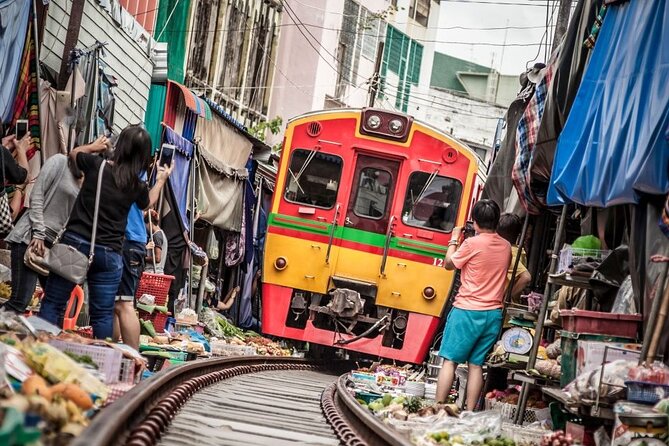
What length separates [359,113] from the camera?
14828 millimetres

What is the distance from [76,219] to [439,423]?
8.76 ft

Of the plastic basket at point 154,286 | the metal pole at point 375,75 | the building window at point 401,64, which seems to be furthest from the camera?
the building window at point 401,64

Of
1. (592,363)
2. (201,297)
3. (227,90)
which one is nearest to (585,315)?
(592,363)

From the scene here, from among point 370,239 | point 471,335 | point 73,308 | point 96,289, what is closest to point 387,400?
point 471,335

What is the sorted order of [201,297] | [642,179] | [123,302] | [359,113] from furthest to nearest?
[201,297]
[359,113]
[123,302]
[642,179]

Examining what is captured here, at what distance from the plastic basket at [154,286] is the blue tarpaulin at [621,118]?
17.0ft

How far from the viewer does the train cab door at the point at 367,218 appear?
14.5 metres

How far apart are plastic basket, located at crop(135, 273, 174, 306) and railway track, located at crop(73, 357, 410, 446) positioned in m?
1.21

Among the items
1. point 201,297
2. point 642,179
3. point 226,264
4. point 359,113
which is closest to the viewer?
point 642,179

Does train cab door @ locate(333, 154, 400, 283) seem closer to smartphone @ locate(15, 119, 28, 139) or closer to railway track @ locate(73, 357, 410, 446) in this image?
railway track @ locate(73, 357, 410, 446)

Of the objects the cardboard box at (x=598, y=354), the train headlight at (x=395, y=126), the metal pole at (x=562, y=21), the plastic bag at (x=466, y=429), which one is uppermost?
the metal pole at (x=562, y=21)

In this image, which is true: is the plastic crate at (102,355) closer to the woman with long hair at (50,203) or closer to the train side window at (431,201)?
the woman with long hair at (50,203)

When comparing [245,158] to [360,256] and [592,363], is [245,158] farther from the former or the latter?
[592,363]

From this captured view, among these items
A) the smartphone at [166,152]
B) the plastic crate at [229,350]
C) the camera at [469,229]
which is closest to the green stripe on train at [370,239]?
the camera at [469,229]
